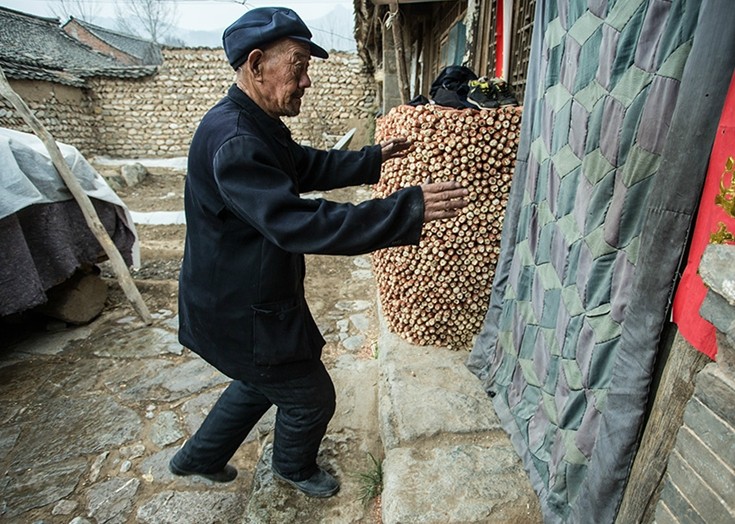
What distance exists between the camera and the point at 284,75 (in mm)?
1522

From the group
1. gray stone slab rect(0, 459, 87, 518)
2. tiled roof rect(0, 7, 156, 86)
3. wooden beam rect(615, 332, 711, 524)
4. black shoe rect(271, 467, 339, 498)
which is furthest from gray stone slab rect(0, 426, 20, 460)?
tiled roof rect(0, 7, 156, 86)

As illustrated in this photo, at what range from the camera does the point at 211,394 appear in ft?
9.98

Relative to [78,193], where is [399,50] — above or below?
above

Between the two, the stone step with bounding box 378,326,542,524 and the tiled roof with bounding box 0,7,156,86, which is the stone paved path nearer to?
the stone step with bounding box 378,326,542,524

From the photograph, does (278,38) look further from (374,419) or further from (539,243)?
(374,419)

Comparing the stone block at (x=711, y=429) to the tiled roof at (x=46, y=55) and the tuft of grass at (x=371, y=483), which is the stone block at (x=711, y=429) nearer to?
the tuft of grass at (x=371, y=483)

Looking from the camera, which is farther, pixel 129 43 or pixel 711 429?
pixel 129 43

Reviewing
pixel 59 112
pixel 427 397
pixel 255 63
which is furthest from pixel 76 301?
pixel 59 112

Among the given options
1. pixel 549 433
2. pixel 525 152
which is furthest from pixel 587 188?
pixel 549 433

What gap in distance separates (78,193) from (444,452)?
144 inches

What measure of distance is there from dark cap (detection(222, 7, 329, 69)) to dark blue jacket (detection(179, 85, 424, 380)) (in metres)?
0.15

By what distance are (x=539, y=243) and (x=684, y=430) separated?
100 centimetres

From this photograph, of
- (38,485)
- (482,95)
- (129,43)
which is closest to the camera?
(38,485)

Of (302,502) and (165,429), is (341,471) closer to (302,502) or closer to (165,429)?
(302,502)
